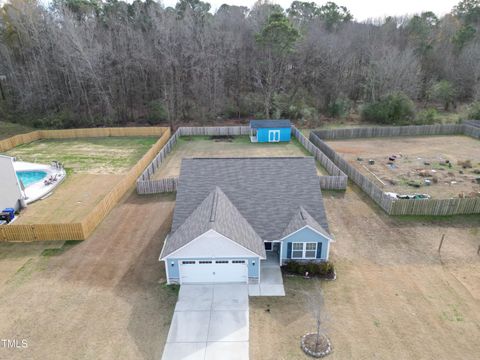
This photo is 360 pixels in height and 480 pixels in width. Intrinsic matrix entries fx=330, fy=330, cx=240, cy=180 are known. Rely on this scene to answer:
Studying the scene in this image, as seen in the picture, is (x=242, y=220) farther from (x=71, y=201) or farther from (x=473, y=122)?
(x=473, y=122)

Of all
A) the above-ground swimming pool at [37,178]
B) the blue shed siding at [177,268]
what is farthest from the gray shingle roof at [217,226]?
the above-ground swimming pool at [37,178]

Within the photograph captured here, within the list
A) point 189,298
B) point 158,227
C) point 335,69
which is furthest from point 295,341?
point 335,69

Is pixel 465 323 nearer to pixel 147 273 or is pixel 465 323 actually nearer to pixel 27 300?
pixel 147 273

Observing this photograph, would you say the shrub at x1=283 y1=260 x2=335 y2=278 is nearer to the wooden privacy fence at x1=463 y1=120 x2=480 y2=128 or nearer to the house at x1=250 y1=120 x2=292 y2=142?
the house at x1=250 y1=120 x2=292 y2=142

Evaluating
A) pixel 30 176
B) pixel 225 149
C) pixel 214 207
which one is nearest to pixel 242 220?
pixel 214 207

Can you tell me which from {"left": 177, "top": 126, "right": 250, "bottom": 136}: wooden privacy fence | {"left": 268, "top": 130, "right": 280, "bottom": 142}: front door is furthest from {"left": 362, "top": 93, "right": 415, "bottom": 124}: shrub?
{"left": 177, "top": 126, "right": 250, "bottom": 136}: wooden privacy fence
